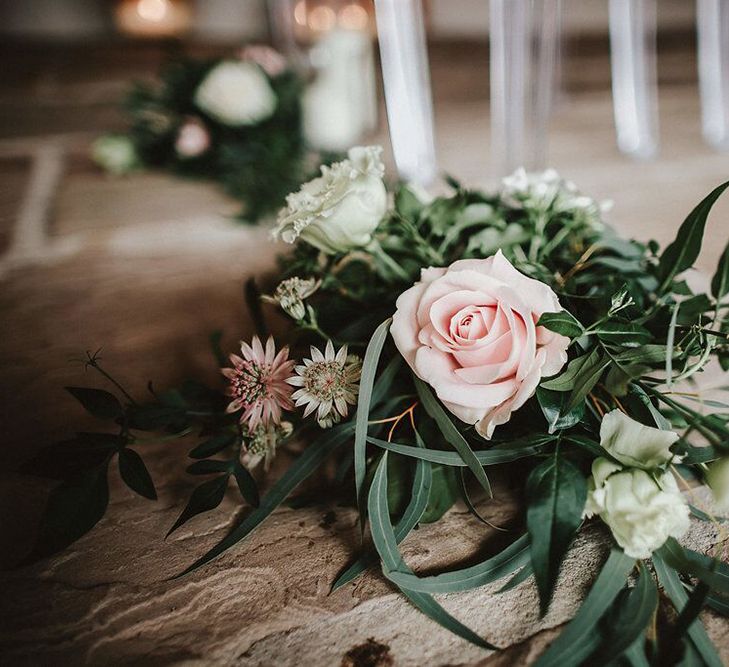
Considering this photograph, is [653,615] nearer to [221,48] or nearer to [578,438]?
[578,438]

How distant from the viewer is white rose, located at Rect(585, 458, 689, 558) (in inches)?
13.7

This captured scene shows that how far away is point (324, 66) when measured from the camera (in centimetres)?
140

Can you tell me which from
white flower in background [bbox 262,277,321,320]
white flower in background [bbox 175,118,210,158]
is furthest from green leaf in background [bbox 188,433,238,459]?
white flower in background [bbox 175,118,210,158]

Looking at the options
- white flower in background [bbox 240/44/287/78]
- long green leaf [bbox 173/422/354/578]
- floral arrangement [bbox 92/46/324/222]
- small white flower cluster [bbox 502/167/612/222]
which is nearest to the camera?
long green leaf [bbox 173/422/354/578]

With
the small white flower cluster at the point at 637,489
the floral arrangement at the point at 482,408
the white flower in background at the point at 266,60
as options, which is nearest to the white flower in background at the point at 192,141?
the white flower in background at the point at 266,60

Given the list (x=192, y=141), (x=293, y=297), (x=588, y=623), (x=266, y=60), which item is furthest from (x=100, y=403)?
(x=266, y=60)

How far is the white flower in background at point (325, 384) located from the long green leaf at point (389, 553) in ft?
0.18

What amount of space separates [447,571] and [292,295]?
255 millimetres

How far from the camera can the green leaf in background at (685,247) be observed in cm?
45

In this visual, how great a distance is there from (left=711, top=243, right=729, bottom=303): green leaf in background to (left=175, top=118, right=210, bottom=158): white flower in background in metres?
1.15

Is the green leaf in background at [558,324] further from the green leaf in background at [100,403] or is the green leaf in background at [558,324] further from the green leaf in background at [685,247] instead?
the green leaf in background at [100,403]

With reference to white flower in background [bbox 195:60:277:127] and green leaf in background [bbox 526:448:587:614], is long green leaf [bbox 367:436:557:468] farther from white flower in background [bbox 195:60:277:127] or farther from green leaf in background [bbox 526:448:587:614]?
white flower in background [bbox 195:60:277:127]

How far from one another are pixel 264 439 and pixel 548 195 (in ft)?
1.32

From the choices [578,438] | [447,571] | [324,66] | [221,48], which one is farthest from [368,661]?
[221,48]
